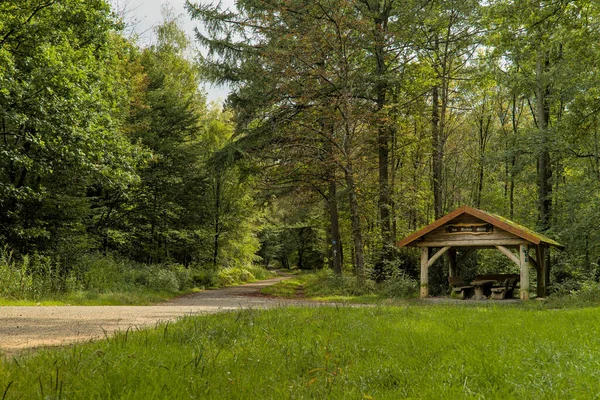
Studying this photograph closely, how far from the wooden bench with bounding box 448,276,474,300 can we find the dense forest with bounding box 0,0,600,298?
93.0 inches

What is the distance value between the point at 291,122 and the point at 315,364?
53.2ft

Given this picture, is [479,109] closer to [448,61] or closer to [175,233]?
[448,61]

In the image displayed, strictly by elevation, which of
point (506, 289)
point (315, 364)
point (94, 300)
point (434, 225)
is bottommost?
point (94, 300)

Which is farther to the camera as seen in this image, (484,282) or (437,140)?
(437,140)

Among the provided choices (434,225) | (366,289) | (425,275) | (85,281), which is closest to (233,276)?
(366,289)

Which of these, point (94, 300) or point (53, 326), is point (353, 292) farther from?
point (53, 326)

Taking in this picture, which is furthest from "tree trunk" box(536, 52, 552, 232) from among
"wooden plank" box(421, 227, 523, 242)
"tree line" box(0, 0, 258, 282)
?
"tree line" box(0, 0, 258, 282)

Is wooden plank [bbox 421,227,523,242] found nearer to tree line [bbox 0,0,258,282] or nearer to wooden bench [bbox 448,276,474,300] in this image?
wooden bench [bbox 448,276,474,300]

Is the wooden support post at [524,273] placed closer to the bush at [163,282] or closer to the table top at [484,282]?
the table top at [484,282]

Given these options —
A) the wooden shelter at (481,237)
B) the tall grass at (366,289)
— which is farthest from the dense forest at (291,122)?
the wooden shelter at (481,237)

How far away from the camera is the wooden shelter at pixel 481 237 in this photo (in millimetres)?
14336

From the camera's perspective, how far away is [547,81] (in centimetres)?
2062

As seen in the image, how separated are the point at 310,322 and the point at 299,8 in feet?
50.8

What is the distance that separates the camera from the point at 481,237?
1483 centimetres
